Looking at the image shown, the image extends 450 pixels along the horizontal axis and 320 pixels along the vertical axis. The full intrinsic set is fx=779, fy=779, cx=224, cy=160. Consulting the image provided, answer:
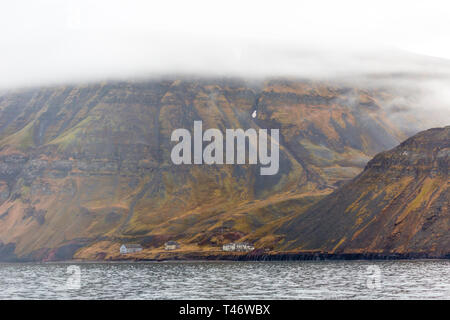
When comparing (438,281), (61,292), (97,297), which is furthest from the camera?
(438,281)

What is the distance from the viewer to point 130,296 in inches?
4675
